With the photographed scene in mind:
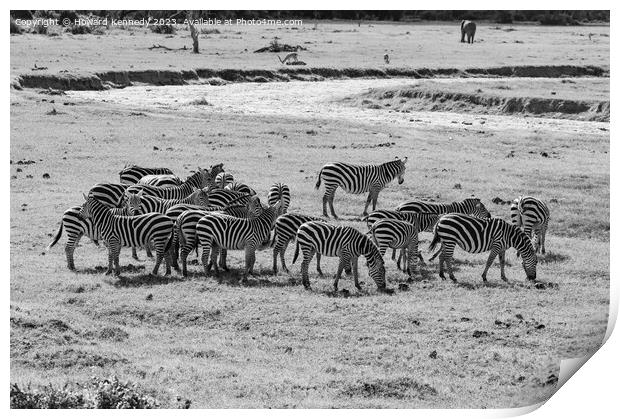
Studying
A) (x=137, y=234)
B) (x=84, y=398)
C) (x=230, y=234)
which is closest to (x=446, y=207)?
(x=230, y=234)

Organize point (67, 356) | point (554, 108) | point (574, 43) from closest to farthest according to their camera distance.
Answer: point (67, 356), point (554, 108), point (574, 43)

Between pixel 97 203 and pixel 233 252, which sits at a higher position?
pixel 97 203

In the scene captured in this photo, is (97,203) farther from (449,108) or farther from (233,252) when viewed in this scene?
(449,108)

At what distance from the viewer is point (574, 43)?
A: 61.4 metres

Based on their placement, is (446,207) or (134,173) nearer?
(446,207)

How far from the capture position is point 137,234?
16234mm

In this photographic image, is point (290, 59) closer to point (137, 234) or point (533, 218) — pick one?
point (533, 218)

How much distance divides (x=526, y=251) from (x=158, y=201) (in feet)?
22.9

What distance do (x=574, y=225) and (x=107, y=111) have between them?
1988cm

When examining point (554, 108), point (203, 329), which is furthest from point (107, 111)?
point (203, 329)

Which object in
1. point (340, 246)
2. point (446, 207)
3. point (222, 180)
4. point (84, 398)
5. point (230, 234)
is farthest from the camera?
point (222, 180)

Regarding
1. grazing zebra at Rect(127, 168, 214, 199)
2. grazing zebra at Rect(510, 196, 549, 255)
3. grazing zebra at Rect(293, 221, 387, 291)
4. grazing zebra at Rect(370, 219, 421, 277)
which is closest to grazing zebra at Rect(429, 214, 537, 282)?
grazing zebra at Rect(370, 219, 421, 277)

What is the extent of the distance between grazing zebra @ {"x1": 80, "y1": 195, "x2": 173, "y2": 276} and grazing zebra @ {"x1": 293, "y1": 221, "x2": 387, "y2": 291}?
95.4 inches

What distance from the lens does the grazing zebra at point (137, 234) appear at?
16.2m
